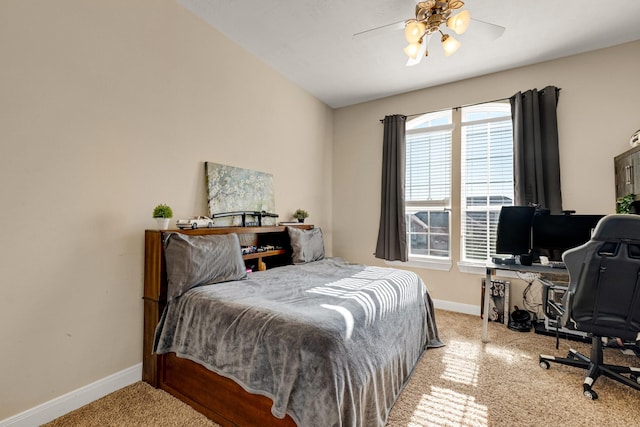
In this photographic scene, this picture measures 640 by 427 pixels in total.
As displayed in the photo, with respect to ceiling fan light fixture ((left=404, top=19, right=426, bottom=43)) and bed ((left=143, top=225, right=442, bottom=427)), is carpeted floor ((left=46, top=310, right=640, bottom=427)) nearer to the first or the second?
bed ((left=143, top=225, right=442, bottom=427))

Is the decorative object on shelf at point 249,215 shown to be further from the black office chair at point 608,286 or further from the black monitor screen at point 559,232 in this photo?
the black monitor screen at point 559,232

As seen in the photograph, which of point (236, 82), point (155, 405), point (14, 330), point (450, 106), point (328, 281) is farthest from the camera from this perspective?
point (450, 106)

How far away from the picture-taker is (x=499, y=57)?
3.07 m

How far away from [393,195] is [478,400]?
2.55 meters

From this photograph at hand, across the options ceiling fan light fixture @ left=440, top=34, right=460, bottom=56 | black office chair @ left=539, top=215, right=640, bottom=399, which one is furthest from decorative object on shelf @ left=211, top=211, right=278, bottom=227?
black office chair @ left=539, top=215, right=640, bottom=399

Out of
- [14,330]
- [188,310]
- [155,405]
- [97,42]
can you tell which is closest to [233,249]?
[188,310]

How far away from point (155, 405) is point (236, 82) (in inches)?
112

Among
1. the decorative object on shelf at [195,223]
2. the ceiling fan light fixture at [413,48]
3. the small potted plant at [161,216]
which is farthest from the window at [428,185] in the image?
the small potted plant at [161,216]

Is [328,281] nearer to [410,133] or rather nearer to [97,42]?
[97,42]

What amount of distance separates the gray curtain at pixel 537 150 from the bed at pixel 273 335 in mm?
1784

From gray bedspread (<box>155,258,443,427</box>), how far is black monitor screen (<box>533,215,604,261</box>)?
5.12 ft

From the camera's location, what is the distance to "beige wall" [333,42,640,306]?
9.34 feet

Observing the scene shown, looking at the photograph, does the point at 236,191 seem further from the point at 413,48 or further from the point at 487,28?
the point at 487,28

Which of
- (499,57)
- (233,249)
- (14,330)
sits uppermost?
(499,57)
